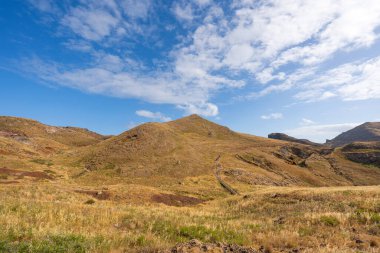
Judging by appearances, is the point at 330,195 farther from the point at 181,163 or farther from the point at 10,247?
the point at 181,163

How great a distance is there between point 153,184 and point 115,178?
8.82 metres

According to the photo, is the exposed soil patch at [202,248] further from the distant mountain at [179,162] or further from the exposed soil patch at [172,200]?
the distant mountain at [179,162]

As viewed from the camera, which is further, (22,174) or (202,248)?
(22,174)

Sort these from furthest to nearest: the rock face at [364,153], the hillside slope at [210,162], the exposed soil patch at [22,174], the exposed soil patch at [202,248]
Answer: the rock face at [364,153]
the hillside slope at [210,162]
the exposed soil patch at [22,174]
the exposed soil patch at [202,248]

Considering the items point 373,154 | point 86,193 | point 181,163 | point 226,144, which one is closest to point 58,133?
point 226,144

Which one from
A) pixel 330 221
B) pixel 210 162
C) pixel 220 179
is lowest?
pixel 330 221

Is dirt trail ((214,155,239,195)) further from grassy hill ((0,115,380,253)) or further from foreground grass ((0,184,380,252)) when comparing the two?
foreground grass ((0,184,380,252))

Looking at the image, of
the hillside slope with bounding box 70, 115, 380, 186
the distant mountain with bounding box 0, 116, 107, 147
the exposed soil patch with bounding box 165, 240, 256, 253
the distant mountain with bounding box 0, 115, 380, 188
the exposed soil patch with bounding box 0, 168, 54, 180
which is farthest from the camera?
the distant mountain with bounding box 0, 116, 107, 147

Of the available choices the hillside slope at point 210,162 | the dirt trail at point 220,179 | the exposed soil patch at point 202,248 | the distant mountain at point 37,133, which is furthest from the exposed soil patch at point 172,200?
the distant mountain at point 37,133

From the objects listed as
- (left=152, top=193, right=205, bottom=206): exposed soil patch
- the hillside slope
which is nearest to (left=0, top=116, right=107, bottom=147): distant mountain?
the hillside slope

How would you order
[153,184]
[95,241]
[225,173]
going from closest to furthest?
1. [95,241]
2. [153,184]
3. [225,173]

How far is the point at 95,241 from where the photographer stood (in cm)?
953

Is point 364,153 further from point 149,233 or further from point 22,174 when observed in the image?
point 149,233

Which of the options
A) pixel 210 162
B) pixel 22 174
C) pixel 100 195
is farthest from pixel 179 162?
pixel 100 195
